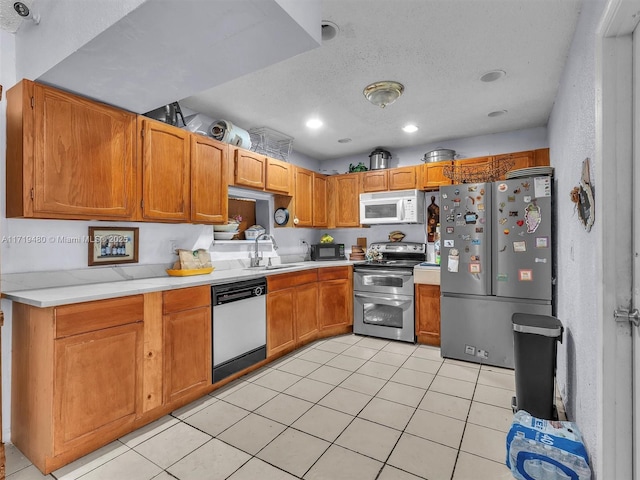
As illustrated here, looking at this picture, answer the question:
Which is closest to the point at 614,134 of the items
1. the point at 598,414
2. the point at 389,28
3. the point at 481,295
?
the point at 598,414

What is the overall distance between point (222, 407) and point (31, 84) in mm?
2352

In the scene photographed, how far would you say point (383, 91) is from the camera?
2668mm

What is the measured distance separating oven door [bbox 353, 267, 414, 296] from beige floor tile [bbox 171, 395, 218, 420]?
2142 mm

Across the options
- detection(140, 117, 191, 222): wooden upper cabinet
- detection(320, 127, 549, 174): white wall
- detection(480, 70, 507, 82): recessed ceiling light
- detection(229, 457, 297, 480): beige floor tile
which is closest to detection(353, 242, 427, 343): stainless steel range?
detection(320, 127, 549, 174): white wall

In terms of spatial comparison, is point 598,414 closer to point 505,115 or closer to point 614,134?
point 614,134

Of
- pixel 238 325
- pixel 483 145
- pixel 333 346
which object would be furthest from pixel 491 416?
pixel 483 145

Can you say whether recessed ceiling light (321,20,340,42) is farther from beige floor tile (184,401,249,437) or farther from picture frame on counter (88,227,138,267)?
beige floor tile (184,401,249,437)

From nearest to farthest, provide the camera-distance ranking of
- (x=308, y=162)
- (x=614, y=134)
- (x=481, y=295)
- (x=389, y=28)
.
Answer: (x=614, y=134) < (x=389, y=28) < (x=481, y=295) < (x=308, y=162)

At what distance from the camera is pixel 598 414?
1322 millimetres

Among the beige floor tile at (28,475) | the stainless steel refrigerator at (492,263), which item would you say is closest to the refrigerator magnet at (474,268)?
the stainless steel refrigerator at (492,263)

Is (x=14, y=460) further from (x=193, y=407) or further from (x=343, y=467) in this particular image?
(x=343, y=467)

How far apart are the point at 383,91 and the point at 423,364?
2509 mm

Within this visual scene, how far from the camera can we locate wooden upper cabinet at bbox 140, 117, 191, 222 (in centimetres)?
241

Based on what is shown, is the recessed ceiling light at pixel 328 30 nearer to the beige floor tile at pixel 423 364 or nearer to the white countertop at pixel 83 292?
the white countertop at pixel 83 292
